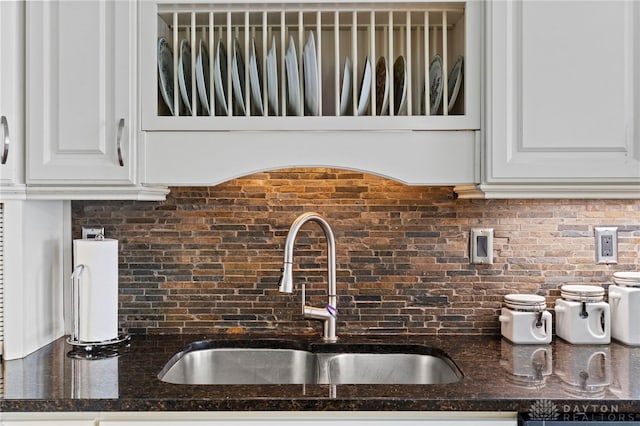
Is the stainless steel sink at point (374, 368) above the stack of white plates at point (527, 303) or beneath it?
beneath

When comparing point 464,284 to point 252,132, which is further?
point 464,284

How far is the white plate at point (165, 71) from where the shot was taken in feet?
5.63

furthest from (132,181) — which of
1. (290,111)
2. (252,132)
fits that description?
(290,111)

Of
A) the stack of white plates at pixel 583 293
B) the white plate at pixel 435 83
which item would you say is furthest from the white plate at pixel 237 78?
the stack of white plates at pixel 583 293

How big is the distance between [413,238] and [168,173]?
80 cm

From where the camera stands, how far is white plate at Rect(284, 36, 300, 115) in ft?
5.54

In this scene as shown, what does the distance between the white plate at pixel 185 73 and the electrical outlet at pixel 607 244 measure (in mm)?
1327

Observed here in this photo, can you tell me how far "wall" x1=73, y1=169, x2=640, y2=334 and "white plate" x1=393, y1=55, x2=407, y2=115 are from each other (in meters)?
0.28

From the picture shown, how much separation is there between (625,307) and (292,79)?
1.19m

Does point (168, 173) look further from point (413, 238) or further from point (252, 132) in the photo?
point (413, 238)

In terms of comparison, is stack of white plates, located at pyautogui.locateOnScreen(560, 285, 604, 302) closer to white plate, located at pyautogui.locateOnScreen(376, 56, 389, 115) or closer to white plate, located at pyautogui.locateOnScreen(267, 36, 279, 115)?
white plate, located at pyautogui.locateOnScreen(376, 56, 389, 115)

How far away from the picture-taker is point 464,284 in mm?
1988

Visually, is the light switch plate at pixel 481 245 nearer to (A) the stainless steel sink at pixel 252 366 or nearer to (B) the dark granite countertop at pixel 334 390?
(B) the dark granite countertop at pixel 334 390
